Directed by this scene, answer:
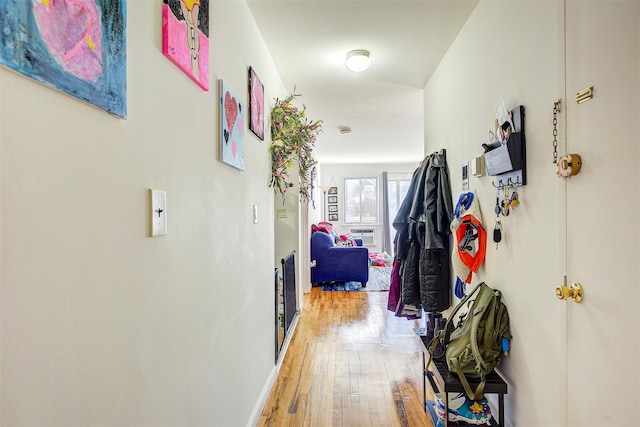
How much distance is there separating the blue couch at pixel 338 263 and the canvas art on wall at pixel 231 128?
3.78 metres

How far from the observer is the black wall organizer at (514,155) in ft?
4.79

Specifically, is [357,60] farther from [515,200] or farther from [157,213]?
[157,213]

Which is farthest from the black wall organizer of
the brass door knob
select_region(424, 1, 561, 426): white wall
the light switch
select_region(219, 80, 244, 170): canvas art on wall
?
the light switch

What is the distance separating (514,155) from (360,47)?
1.39m

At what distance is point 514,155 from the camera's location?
147 centimetres

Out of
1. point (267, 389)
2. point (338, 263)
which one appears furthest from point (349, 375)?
point (338, 263)

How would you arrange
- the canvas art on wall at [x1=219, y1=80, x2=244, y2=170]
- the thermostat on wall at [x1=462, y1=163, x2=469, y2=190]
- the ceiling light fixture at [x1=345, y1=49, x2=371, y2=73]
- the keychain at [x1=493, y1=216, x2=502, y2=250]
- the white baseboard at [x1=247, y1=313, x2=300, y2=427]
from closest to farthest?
1. the canvas art on wall at [x1=219, y1=80, x2=244, y2=170]
2. the keychain at [x1=493, y1=216, x2=502, y2=250]
3. the white baseboard at [x1=247, y1=313, x2=300, y2=427]
4. the thermostat on wall at [x1=462, y1=163, x2=469, y2=190]
5. the ceiling light fixture at [x1=345, y1=49, x2=371, y2=73]

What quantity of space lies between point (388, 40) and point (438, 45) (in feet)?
1.23

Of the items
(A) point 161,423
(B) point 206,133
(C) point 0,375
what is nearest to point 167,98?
(B) point 206,133

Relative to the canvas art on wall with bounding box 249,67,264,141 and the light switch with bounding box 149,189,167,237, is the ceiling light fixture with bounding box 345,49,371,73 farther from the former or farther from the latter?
the light switch with bounding box 149,189,167,237

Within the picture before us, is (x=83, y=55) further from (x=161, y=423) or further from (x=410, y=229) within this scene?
(x=410, y=229)

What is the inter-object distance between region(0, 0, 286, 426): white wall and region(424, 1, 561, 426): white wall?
1.28 meters

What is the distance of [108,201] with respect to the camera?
73 centimetres

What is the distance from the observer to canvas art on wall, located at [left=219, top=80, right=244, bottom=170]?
1444 mm
